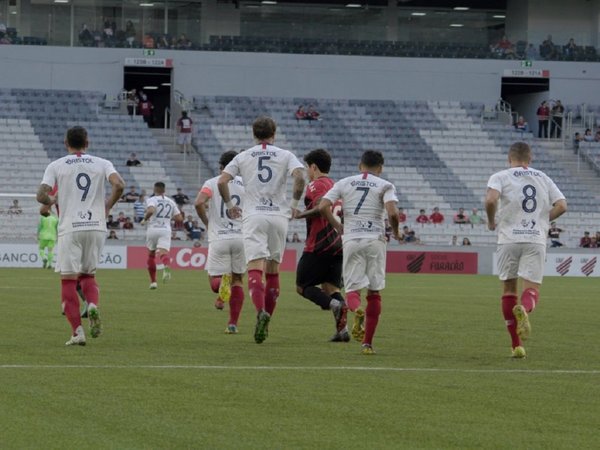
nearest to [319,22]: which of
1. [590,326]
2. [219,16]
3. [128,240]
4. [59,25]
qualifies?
[219,16]

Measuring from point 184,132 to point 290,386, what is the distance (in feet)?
139

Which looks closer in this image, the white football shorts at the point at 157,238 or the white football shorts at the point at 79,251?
the white football shorts at the point at 79,251

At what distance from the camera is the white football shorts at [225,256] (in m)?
17.3

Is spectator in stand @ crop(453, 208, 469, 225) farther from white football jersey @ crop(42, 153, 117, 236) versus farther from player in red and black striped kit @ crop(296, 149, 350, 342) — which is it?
white football jersey @ crop(42, 153, 117, 236)

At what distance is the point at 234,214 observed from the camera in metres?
14.5

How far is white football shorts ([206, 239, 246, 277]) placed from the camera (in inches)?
682

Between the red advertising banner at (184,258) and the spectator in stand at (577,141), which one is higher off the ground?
the spectator in stand at (577,141)

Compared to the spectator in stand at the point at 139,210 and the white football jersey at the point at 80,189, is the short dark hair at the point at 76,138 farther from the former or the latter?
the spectator in stand at the point at 139,210

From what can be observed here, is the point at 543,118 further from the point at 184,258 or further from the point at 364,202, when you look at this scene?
the point at 364,202

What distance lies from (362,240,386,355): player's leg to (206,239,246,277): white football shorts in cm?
364

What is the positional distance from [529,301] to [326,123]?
42.3 m

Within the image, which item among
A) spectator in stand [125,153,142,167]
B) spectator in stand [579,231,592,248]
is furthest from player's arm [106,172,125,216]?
spectator in stand [125,153,142,167]

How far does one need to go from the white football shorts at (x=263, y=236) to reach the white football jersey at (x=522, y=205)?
7.60 feet

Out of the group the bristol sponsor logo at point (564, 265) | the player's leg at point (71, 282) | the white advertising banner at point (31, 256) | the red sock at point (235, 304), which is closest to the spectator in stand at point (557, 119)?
the bristol sponsor logo at point (564, 265)
